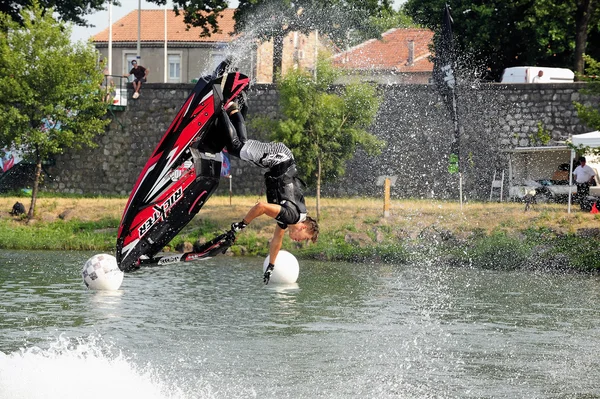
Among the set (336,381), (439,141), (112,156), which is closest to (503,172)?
(439,141)

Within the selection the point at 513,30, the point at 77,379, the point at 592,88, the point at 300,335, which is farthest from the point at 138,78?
the point at 77,379

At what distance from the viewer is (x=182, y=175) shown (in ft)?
38.4

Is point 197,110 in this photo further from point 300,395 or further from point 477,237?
point 477,237

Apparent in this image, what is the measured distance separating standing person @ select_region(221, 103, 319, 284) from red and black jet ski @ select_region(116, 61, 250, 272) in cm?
15

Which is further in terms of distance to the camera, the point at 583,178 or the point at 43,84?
the point at 43,84

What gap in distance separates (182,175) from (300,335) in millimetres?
5829

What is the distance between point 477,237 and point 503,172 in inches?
344

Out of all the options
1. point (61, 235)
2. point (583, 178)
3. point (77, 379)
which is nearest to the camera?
point (77, 379)

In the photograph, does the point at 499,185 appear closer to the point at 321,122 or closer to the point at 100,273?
the point at 321,122

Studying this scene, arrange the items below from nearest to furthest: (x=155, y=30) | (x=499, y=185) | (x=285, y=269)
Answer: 1. (x=285, y=269)
2. (x=499, y=185)
3. (x=155, y=30)

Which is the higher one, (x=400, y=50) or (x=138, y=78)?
(x=400, y=50)

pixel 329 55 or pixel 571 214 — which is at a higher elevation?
pixel 329 55

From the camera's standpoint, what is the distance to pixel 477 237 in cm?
2964

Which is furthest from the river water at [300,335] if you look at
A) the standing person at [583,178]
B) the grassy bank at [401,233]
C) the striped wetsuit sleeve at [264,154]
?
the standing person at [583,178]
